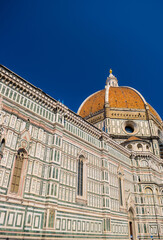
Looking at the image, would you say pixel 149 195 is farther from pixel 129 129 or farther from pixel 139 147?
pixel 129 129

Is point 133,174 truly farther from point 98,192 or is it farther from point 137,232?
point 98,192

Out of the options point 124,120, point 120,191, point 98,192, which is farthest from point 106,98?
point 98,192

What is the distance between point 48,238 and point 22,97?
1375 centimetres

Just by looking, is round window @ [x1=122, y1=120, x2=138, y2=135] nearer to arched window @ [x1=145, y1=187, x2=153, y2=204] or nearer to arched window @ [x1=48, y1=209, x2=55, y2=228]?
arched window @ [x1=145, y1=187, x2=153, y2=204]

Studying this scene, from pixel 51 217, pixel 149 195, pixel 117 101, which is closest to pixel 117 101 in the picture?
pixel 117 101

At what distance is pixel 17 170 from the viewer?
721 inches

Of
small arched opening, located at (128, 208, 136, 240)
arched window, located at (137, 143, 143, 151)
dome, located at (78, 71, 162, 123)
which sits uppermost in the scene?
dome, located at (78, 71, 162, 123)

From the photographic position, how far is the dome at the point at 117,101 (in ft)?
170

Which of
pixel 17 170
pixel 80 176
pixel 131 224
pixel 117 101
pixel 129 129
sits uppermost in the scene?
pixel 117 101

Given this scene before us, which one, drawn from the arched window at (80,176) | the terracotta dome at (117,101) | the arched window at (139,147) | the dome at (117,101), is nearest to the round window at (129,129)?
the dome at (117,101)

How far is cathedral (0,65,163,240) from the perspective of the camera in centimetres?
1788

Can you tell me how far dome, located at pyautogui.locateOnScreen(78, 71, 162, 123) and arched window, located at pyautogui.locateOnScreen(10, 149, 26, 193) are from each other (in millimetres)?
34946

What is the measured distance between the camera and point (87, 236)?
2309 centimetres

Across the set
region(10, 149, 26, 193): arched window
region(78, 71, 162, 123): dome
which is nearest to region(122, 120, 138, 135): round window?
region(78, 71, 162, 123): dome
